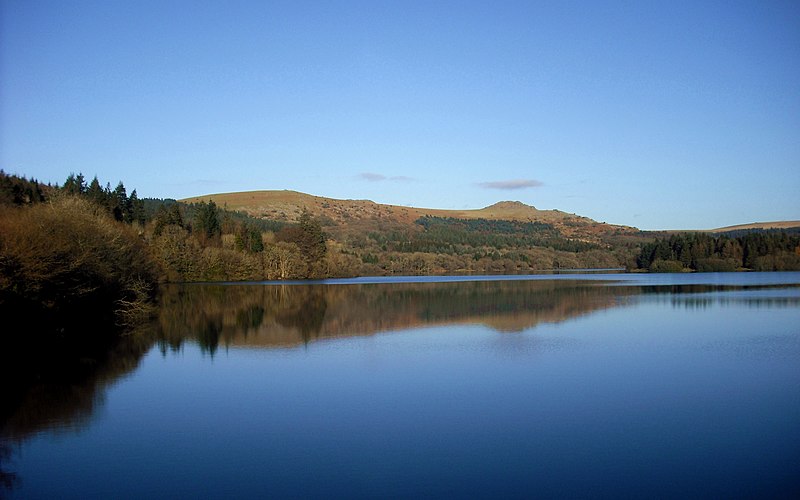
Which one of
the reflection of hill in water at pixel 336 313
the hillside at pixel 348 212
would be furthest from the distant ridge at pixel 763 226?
the reflection of hill in water at pixel 336 313

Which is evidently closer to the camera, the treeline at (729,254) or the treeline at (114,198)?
the treeline at (114,198)

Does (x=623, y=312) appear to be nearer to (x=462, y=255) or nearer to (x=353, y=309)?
(x=353, y=309)

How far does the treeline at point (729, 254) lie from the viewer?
9006cm

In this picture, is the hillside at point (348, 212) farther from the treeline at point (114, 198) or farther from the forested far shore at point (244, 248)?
the treeline at point (114, 198)

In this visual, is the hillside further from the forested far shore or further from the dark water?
the dark water

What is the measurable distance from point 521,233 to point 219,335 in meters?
150

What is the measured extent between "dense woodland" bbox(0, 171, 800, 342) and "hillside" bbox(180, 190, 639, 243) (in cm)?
584

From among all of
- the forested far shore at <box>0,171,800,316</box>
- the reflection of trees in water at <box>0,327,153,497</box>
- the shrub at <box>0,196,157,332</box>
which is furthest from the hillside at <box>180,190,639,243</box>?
the reflection of trees in water at <box>0,327,153,497</box>

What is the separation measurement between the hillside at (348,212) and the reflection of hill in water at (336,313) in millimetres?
108782

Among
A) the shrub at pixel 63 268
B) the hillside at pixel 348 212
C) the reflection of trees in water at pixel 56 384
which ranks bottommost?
the reflection of trees in water at pixel 56 384

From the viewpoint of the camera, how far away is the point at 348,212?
17750 cm

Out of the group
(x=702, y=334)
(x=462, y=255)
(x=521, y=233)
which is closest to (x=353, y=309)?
(x=702, y=334)

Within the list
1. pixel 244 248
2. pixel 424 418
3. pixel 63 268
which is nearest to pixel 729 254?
pixel 244 248

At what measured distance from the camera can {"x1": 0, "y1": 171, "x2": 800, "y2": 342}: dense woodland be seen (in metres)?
20.7
